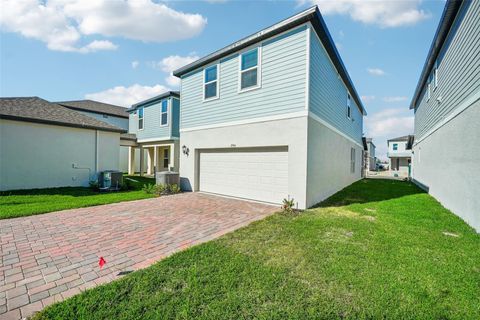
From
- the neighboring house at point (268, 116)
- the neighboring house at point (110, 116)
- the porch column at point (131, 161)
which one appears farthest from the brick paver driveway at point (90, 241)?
the neighboring house at point (110, 116)

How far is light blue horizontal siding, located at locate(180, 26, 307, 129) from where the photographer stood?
21.2ft

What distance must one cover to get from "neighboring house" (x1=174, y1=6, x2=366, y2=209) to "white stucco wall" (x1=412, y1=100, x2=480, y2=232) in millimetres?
3635

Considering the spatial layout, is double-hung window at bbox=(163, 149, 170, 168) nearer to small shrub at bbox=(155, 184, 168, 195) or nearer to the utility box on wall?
the utility box on wall

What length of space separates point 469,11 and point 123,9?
10.1 meters

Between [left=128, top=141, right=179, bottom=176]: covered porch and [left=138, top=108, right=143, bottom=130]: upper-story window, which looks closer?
[left=128, top=141, right=179, bottom=176]: covered porch

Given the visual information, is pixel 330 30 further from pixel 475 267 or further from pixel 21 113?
pixel 21 113

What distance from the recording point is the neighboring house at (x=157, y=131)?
14695 mm

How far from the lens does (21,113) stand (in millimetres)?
9359

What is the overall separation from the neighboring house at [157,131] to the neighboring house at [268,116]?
4798 mm

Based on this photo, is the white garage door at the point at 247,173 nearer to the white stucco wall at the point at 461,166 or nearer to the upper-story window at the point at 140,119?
the white stucco wall at the point at 461,166

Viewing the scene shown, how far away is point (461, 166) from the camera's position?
5.92 metres

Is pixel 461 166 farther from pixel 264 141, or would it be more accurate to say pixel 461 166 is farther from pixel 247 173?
pixel 247 173

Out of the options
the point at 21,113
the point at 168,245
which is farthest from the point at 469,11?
the point at 21,113

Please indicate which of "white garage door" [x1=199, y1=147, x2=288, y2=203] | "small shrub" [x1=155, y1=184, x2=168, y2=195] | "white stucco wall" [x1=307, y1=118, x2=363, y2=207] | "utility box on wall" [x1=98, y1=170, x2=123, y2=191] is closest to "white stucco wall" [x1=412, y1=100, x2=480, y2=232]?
"white stucco wall" [x1=307, y1=118, x2=363, y2=207]
